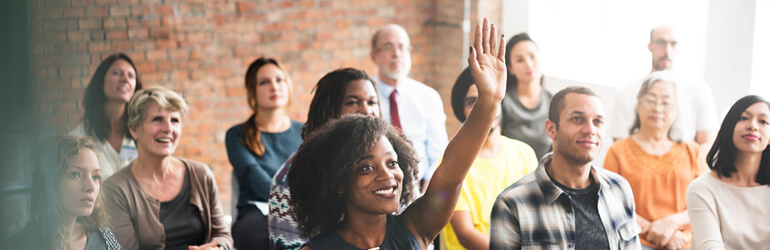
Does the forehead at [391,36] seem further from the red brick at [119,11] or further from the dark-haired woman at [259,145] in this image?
the red brick at [119,11]

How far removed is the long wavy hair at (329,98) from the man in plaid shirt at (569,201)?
582 mm

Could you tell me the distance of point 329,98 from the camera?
255cm

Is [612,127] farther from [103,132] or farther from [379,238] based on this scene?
[103,132]

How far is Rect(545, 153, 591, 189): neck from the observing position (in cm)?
238

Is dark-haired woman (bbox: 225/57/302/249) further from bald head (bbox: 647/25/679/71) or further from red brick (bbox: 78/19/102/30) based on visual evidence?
bald head (bbox: 647/25/679/71)

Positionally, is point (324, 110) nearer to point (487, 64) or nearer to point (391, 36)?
point (487, 64)

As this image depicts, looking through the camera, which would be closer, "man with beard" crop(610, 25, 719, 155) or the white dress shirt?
"man with beard" crop(610, 25, 719, 155)

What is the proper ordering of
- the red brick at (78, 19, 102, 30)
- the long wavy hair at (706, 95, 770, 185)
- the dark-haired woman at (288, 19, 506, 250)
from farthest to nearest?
the long wavy hair at (706, 95, 770, 185)
the dark-haired woman at (288, 19, 506, 250)
the red brick at (78, 19, 102, 30)

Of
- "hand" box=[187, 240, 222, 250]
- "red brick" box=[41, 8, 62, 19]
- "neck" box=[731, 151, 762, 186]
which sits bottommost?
"hand" box=[187, 240, 222, 250]

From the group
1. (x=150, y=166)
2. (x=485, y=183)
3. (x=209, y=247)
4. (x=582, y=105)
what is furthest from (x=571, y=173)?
(x=150, y=166)

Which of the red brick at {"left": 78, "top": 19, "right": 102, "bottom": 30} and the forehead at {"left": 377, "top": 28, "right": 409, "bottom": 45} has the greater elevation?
the red brick at {"left": 78, "top": 19, "right": 102, "bottom": 30}

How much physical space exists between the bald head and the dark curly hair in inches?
56.1

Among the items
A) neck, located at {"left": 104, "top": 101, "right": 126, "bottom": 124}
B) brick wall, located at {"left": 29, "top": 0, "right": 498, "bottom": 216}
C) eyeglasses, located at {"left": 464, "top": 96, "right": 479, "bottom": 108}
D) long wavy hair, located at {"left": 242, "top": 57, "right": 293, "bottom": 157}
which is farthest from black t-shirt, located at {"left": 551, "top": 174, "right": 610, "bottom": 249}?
brick wall, located at {"left": 29, "top": 0, "right": 498, "bottom": 216}

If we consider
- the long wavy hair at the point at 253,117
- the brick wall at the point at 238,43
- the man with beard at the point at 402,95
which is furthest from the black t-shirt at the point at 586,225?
the brick wall at the point at 238,43
